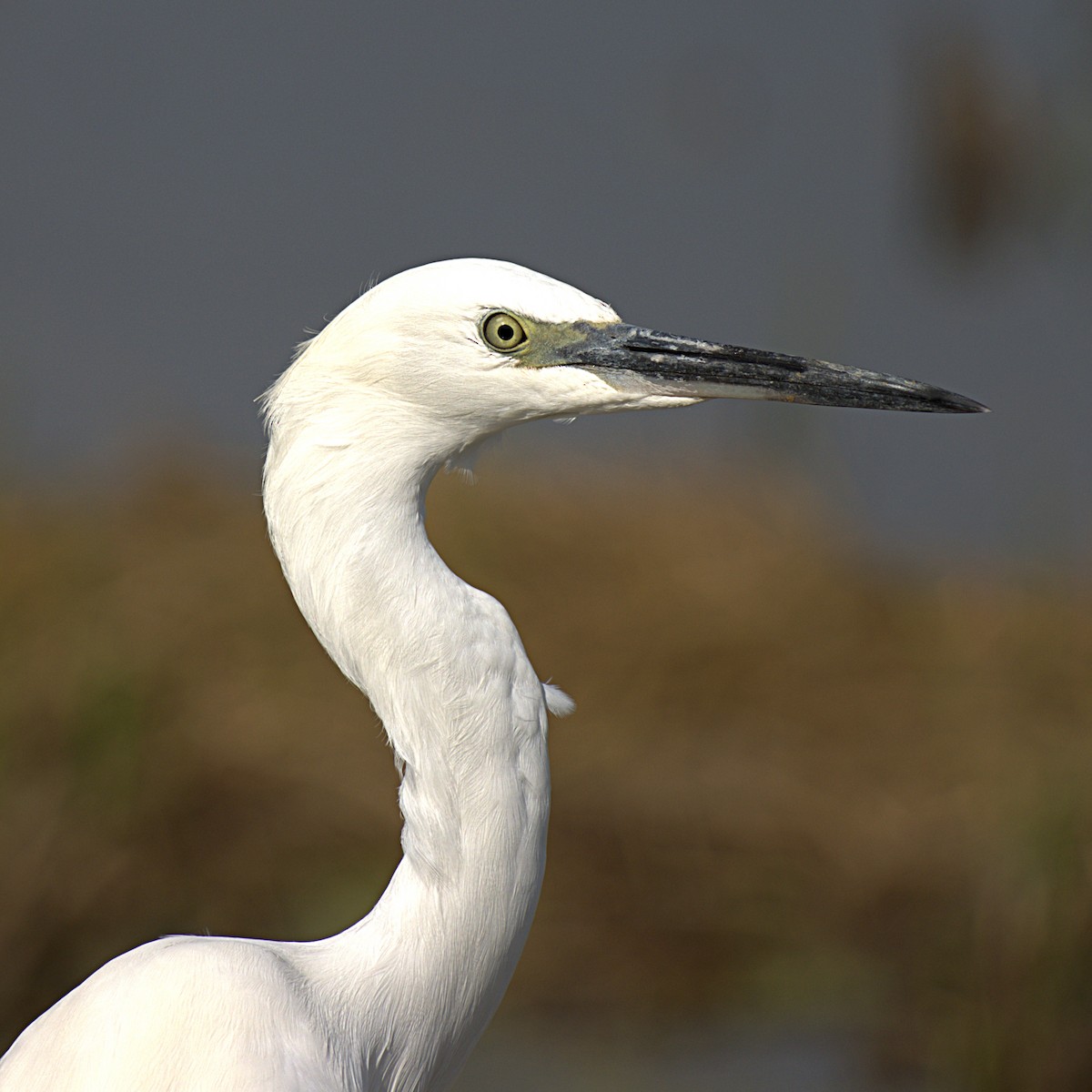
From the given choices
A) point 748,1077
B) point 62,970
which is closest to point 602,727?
point 748,1077

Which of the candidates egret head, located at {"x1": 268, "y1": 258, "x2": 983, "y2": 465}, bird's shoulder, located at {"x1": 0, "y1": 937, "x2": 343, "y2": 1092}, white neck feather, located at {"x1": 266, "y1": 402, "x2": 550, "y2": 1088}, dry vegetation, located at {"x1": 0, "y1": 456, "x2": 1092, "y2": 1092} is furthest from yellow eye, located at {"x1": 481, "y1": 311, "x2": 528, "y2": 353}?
dry vegetation, located at {"x1": 0, "y1": 456, "x2": 1092, "y2": 1092}

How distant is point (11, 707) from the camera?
2.93 meters

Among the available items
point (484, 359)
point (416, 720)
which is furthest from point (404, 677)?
point (484, 359)

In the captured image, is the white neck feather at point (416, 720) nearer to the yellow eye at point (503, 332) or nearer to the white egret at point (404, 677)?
the white egret at point (404, 677)

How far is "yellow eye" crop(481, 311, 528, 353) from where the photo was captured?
1153 millimetres

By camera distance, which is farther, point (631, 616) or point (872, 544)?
point (872, 544)

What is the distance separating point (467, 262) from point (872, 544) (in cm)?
340

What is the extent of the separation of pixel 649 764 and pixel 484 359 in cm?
251

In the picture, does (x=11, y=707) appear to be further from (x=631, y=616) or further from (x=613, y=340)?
(x=613, y=340)

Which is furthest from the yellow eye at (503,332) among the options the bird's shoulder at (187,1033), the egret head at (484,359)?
the bird's shoulder at (187,1033)

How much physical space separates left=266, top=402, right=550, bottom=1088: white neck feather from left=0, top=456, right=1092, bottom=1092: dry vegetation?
1563 millimetres

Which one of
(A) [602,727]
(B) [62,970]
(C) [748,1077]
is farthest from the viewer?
(A) [602,727]

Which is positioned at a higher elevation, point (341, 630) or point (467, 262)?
point (467, 262)

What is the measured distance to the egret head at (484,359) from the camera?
1.15 meters
